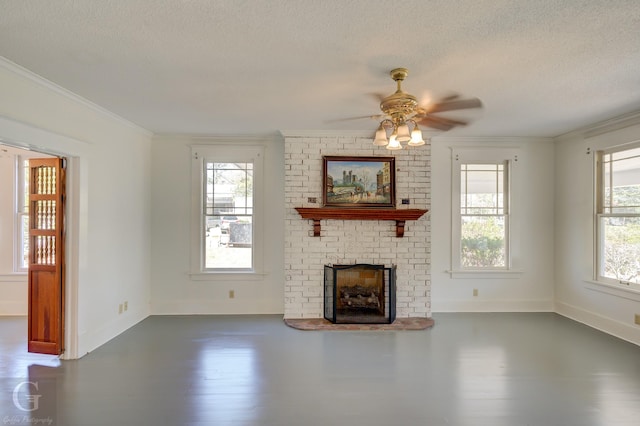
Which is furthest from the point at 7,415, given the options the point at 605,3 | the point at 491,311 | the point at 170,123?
the point at 491,311

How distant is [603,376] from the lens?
9.71 feet

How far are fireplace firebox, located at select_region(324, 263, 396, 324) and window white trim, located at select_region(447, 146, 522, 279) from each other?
117 cm

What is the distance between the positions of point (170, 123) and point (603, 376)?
533 centimetres

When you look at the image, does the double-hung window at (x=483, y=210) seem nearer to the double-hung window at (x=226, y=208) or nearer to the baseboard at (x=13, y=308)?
the double-hung window at (x=226, y=208)

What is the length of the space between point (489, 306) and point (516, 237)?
1.12 meters

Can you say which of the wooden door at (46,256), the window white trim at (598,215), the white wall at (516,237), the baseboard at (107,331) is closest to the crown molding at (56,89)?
the wooden door at (46,256)

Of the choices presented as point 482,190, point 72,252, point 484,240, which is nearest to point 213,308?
point 72,252

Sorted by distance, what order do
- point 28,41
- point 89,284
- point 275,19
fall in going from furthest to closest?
point 89,284
point 28,41
point 275,19

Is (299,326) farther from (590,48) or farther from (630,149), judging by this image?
(630,149)

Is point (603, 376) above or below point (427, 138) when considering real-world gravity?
below

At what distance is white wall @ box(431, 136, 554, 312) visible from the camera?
4988 mm

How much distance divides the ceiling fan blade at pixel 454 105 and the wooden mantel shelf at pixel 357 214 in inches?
56.1

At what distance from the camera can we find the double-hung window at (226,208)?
4.88 metres

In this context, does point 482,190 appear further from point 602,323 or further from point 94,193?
point 94,193
